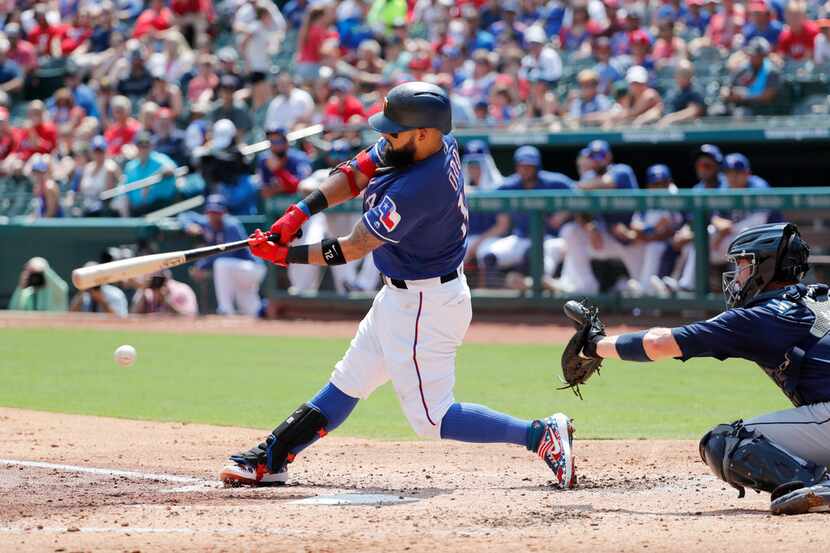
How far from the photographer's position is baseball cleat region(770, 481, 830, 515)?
4.21 meters

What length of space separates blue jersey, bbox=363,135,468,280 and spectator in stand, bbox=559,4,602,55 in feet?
33.1

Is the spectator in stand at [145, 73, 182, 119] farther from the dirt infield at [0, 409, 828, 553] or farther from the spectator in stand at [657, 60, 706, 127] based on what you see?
the dirt infield at [0, 409, 828, 553]

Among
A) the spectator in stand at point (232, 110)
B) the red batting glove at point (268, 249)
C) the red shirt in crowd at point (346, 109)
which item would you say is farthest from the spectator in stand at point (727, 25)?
the red batting glove at point (268, 249)

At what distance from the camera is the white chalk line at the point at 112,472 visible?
17.2ft

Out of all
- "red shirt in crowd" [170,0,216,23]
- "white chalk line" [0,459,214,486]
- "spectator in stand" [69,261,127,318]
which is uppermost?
"red shirt in crowd" [170,0,216,23]

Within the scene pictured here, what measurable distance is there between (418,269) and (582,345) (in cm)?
69

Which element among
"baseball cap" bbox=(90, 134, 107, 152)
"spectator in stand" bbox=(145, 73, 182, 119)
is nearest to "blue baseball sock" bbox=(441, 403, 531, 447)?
"baseball cap" bbox=(90, 134, 107, 152)

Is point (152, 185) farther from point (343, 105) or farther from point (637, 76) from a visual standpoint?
point (637, 76)

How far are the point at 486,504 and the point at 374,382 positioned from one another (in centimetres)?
72

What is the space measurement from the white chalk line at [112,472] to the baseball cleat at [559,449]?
1.34 metres

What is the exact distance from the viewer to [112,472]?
214 inches

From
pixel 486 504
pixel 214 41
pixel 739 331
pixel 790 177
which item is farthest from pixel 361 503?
pixel 214 41

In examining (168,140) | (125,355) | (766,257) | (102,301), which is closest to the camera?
(766,257)

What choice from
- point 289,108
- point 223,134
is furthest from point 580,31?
point 223,134
